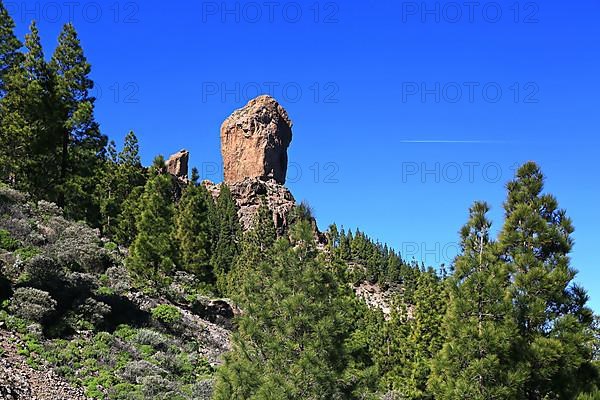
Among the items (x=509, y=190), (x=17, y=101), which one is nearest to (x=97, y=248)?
(x=17, y=101)

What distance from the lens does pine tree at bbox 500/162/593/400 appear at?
29.6 feet

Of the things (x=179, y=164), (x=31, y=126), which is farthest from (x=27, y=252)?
(x=179, y=164)

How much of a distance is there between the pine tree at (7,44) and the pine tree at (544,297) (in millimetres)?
27318

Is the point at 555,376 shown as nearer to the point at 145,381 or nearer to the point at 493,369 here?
the point at 493,369

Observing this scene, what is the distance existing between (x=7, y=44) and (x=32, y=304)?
18801mm

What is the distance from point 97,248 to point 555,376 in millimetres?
18175

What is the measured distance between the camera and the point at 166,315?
21.1m

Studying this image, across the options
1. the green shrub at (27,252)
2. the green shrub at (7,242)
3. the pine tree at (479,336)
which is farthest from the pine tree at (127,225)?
the pine tree at (479,336)

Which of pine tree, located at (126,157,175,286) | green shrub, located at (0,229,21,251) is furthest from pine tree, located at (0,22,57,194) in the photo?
green shrub, located at (0,229,21,251)

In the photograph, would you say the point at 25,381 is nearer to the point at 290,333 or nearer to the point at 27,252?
the point at 290,333

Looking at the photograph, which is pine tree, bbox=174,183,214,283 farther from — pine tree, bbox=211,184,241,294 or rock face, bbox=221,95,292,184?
rock face, bbox=221,95,292,184

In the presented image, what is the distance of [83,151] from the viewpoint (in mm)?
26844

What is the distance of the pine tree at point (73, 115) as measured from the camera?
26344mm

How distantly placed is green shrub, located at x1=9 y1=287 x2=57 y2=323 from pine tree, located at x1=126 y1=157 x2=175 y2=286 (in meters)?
9.01
